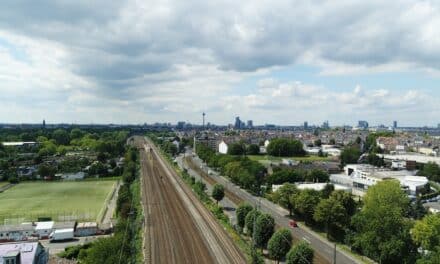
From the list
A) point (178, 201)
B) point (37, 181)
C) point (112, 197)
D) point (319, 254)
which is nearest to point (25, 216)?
point (112, 197)

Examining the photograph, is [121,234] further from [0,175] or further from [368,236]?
[0,175]

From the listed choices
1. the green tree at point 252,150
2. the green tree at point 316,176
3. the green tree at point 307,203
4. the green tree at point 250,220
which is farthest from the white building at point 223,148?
the green tree at point 250,220

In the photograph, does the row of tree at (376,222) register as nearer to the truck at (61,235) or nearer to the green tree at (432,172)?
the truck at (61,235)

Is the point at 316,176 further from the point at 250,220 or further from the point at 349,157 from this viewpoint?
the point at 349,157

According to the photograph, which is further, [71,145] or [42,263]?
[71,145]

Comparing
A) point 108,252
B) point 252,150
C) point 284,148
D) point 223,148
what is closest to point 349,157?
point 284,148
